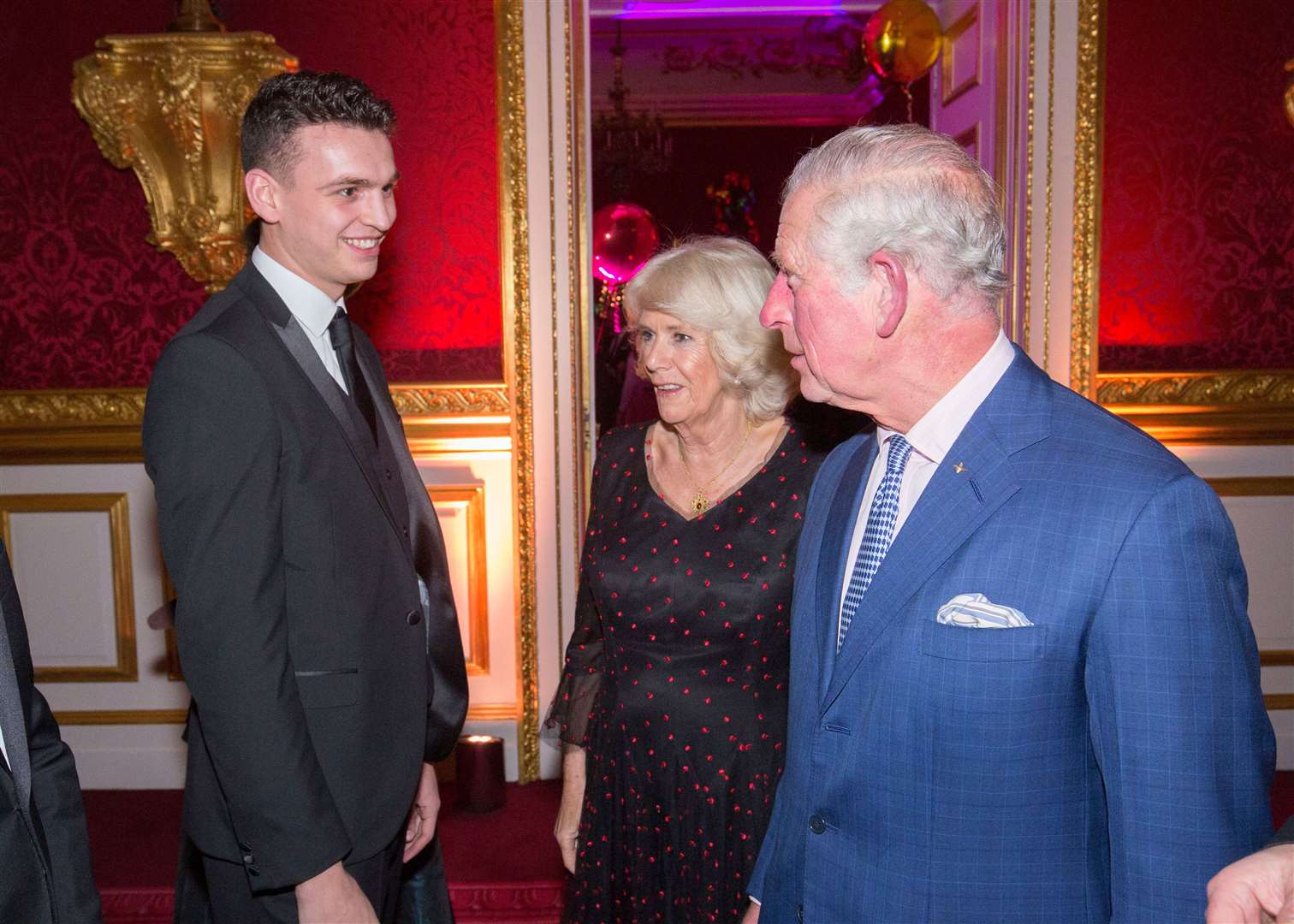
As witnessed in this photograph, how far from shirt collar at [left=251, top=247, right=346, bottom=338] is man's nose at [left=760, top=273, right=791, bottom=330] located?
768 mm

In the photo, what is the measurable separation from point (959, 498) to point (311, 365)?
3.30 feet

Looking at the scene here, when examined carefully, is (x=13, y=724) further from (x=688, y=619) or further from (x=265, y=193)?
(x=688, y=619)

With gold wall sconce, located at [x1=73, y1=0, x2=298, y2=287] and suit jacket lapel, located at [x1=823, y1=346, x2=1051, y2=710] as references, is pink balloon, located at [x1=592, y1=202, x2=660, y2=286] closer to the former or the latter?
gold wall sconce, located at [x1=73, y1=0, x2=298, y2=287]

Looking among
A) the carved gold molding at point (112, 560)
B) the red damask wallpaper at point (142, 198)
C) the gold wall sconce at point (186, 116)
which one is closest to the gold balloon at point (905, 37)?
the red damask wallpaper at point (142, 198)

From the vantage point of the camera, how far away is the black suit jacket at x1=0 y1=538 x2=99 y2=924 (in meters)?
1.25

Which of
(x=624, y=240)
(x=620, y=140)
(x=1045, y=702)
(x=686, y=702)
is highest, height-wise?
(x=620, y=140)

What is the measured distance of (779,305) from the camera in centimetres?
146

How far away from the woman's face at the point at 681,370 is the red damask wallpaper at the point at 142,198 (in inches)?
82.4

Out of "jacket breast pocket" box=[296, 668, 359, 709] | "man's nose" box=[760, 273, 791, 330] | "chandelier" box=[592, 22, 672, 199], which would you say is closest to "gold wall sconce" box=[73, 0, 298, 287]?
"jacket breast pocket" box=[296, 668, 359, 709]

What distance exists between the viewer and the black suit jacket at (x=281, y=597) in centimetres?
154

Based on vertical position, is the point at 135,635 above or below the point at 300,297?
below

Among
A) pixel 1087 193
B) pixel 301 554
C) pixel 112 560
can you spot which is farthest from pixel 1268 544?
pixel 112 560

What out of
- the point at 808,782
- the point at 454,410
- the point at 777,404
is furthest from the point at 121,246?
the point at 808,782

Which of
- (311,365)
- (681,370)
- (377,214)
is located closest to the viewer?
(311,365)
